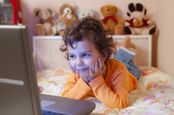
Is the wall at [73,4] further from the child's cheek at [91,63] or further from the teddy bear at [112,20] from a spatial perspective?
the child's cheek at [91,63]

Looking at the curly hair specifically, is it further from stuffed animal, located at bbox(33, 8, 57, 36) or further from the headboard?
stuffed animal, located at bbox(33, 8, 57, 36)

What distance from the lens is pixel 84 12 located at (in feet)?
6.59

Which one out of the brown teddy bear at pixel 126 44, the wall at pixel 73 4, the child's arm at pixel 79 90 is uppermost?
the wall at pixel 73 4

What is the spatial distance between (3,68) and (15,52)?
0.06m

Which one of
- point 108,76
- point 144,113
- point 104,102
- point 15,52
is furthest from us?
point 108,76

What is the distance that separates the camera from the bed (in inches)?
37.9

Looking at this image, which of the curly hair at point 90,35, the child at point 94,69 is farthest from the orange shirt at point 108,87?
the curly hair at point 90,35

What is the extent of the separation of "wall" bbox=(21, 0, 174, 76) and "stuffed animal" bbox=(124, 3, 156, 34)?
7 centimetres

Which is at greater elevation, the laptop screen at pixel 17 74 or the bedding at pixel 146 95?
the laptop screen at pixel 17 74

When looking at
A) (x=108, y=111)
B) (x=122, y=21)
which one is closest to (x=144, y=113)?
(x=108, y=111)

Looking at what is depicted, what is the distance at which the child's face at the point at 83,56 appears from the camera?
3.23 feet

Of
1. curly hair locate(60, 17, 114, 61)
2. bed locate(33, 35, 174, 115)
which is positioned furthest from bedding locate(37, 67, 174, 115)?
curly hair locate(60, 17, 114, 61)

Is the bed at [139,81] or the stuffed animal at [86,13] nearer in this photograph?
the bed at [139,81]

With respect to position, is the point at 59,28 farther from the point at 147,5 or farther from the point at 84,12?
the point at 147,5
